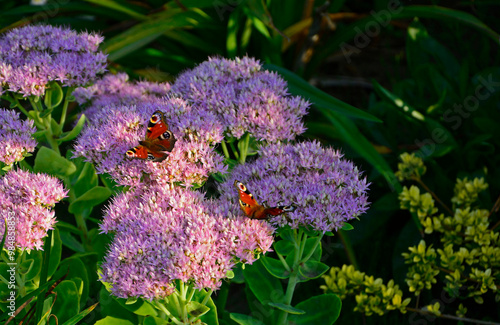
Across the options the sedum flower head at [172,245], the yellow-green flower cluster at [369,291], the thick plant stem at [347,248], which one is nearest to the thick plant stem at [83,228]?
the sedum flower head at [172,245]

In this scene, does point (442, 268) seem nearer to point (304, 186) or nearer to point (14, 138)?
point (304, 186)

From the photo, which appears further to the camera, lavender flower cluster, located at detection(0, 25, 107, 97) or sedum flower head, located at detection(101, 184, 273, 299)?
lavender flower cluster, located at detection(0, 25, 107, 97)

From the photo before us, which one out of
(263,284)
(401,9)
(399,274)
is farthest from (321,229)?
(401,9)

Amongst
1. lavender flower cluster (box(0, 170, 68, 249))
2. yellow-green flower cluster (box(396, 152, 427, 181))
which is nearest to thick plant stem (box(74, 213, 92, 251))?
lavender flower cluster (box(0, 170, 68, 249))

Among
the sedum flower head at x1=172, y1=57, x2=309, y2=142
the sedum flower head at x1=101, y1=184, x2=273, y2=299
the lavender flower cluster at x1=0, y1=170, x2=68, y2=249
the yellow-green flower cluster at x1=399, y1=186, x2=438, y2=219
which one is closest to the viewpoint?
the sedum flower head at x1=101, y1=184, x2=273, y2=299

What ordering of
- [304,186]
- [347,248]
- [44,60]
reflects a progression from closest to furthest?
[304,186]
[44,60]
[347,248]

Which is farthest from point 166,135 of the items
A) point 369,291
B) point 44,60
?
point 369,291

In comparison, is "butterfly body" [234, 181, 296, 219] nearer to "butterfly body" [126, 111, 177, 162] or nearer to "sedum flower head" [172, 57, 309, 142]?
"butterfly body" [126, 111, 177, 162]
